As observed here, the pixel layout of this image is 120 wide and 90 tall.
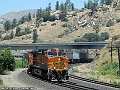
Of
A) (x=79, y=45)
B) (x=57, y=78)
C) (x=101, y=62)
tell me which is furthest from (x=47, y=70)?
(x=79, y=45)

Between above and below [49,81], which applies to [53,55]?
above

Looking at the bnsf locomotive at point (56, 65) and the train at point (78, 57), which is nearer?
the bnsf locomotive at point (56, 65)

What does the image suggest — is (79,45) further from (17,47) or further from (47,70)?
Result: (47,70)

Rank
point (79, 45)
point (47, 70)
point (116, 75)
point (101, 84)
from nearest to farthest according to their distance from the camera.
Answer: point (101, 84)
point (47, 70)
point (116, 75)
point (79, 45)

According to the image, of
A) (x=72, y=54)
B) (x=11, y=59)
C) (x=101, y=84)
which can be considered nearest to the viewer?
(x=101, y=84)

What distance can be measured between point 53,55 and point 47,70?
1.95m

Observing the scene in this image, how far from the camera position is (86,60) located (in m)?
106

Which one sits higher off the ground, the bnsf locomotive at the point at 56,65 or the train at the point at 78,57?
the bnsf locomotive at the point at 56,65

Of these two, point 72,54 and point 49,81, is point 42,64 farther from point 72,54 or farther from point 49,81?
point 72,54

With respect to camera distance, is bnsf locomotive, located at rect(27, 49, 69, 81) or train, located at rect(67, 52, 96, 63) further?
train, located at rect(67, 52, 96, 63)

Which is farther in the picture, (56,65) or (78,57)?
(78,57)

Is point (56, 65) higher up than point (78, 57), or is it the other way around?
point (56, 65)

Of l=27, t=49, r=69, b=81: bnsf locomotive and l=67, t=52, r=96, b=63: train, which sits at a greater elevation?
l=27, t=49, r=69, b=81: bnsf locomotive

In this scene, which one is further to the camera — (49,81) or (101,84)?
(49,81)
